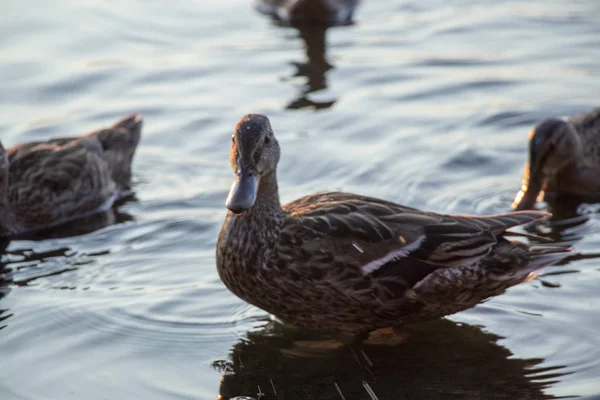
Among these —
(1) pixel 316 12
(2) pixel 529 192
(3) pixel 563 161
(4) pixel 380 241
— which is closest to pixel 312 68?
(1) pixel 316 12

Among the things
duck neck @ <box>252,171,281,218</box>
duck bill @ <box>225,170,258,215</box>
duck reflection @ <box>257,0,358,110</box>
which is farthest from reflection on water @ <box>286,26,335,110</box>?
duck bill @ <box>225,170,258,215</box>

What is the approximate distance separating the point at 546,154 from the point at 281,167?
228 centimetres

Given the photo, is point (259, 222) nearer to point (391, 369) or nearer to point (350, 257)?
point (350, 257)

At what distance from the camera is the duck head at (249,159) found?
5.87 meters

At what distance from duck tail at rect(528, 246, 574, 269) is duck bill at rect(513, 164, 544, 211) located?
2066 millimetres

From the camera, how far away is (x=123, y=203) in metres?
8.96

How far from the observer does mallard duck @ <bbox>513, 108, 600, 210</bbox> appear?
8.60 m

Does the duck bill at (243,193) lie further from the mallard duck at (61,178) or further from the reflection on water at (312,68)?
the reflection on water at (312,68)

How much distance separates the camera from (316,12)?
13625 millimetres

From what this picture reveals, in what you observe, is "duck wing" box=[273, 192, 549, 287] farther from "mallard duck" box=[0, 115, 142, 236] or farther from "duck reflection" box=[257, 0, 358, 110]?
"duck reflection" box=[257, 0, 358, 110]

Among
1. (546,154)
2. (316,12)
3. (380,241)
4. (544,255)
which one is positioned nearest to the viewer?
(380,241)

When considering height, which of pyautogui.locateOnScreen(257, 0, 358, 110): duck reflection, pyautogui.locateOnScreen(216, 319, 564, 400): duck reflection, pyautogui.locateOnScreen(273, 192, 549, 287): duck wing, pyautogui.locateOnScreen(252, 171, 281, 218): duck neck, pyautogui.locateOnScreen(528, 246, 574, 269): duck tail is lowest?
pyautogui.locateOnScreen(216, 319, 564, 400): duck reflection

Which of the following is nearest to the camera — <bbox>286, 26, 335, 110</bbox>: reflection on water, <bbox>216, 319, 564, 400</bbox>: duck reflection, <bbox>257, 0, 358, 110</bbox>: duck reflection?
<bbox>216, 319, 564, 400</bbox>: duck reflection

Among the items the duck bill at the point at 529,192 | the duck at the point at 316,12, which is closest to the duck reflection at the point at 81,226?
the duck bill at the point at 529,192
